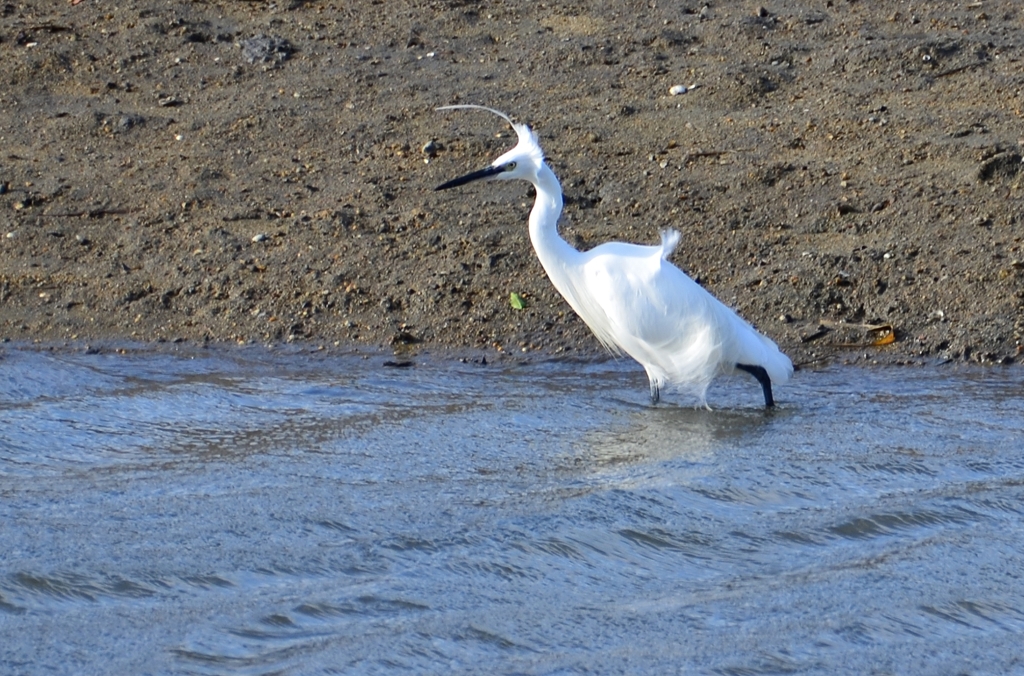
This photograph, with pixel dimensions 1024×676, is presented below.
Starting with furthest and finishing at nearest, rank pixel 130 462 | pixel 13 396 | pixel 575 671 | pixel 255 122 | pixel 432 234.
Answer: pixel 255 122
pixel 432 234
pixel 13 396
pixel 130 462
pixel 575 671

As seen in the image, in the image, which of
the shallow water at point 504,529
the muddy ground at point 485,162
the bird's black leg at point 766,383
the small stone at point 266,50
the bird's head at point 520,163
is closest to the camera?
the shallow water at point 504,529

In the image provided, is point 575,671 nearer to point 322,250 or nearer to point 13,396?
point 13,396

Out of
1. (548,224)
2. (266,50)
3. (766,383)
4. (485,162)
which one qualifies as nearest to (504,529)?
(766,383)

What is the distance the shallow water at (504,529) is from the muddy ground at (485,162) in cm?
89

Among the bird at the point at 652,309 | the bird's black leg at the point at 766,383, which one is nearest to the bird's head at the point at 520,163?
the bird at the point at 652,309

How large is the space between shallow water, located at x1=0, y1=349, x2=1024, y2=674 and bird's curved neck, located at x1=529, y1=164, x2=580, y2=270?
573 millimetres

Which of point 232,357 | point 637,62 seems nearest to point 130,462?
point 232,357

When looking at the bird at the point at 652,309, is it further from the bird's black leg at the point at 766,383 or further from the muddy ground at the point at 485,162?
the muddy ground at the point at 485,162

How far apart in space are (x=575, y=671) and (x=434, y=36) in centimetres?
633

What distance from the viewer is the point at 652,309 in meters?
5.89

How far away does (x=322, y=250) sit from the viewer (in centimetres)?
720

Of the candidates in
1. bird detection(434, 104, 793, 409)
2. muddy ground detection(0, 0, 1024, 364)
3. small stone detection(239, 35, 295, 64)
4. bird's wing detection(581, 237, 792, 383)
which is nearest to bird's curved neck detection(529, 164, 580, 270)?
bird detection(434, 104, 793, 409)

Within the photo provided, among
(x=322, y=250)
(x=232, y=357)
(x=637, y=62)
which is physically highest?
(x=637, y=62)

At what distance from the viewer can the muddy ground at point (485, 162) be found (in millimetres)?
6711
